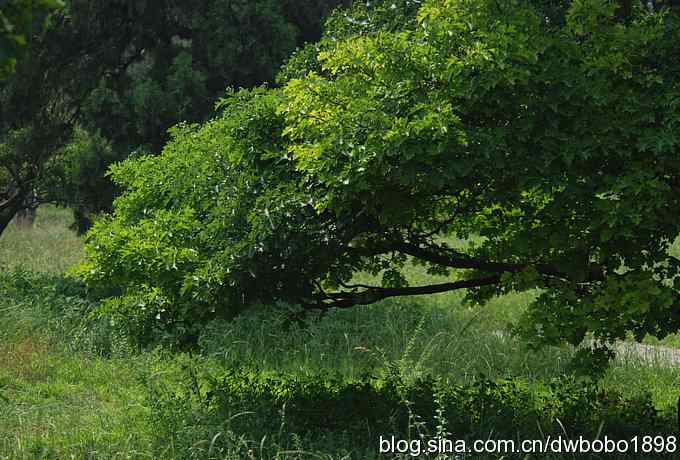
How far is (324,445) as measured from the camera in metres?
6.80

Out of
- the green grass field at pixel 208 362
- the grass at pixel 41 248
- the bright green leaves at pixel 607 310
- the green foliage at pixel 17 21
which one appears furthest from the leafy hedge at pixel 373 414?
the grass at pixel 41 248

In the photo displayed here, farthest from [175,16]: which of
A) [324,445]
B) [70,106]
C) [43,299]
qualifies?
[324,445]

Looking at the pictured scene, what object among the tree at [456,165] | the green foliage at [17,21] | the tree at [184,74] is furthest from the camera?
the tree at [184,74]

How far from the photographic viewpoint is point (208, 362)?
10352mm

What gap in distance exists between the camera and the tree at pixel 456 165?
5551 mm

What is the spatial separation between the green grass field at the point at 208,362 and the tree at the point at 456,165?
2.87 ft

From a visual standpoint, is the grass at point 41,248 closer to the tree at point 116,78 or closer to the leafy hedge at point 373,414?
the tree at point 116,78

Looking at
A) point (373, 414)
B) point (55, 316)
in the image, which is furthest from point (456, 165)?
point (55, 316)

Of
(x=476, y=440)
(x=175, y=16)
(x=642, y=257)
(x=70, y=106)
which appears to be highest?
(x=175, y=16)

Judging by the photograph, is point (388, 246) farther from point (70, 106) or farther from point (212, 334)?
point (70, 106)

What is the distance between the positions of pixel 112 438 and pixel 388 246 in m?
2.58

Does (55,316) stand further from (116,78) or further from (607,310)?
(607,310)

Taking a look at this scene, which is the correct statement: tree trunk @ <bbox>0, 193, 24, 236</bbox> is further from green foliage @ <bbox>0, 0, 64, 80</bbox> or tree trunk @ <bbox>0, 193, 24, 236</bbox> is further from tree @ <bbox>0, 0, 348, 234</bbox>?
green foliage @ <bbox>0, 0, 64, 80</bbox>

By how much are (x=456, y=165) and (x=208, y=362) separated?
5.61 metres
